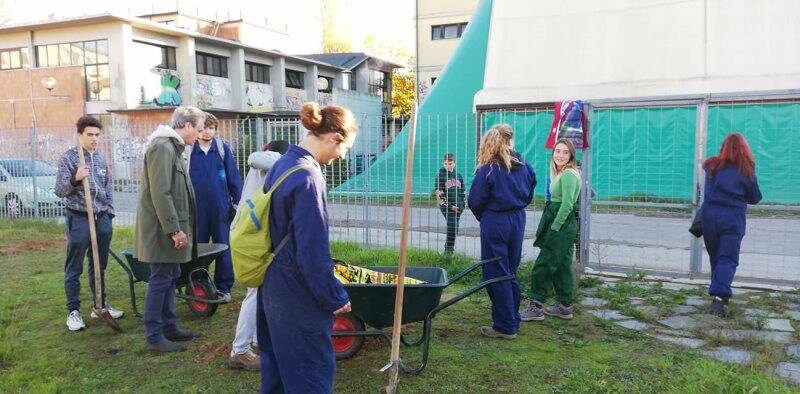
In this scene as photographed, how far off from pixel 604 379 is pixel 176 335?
10.4 feet

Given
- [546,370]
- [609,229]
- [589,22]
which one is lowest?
[546,370]

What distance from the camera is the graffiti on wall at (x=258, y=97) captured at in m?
31.1

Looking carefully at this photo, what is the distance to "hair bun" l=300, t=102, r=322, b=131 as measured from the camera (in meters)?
2.58

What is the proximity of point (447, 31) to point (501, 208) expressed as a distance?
3243 cm

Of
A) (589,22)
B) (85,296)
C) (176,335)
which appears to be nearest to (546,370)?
(176,335)

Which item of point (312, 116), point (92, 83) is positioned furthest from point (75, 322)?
point (92, 83)

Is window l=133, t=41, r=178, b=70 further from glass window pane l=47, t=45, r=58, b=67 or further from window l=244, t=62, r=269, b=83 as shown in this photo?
window l=244, t=62, r=269, b=83

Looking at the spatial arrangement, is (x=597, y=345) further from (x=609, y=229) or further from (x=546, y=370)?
(x=609, y=229)

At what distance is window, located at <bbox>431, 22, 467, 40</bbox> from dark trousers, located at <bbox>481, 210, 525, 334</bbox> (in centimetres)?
3173

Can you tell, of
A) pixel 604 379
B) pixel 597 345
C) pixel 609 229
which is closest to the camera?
pixel 604 379

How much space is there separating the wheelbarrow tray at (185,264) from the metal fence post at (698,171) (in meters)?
4.88

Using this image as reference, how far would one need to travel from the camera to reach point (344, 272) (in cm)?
405

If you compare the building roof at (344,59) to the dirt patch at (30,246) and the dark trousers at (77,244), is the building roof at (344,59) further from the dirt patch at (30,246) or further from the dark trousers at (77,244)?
the dark trousers at (77,244)

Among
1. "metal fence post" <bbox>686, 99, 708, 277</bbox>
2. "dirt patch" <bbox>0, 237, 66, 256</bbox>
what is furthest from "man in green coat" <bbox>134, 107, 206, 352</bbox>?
"dirt patch" <bbox>0, 237, 66, 256</bbox>
